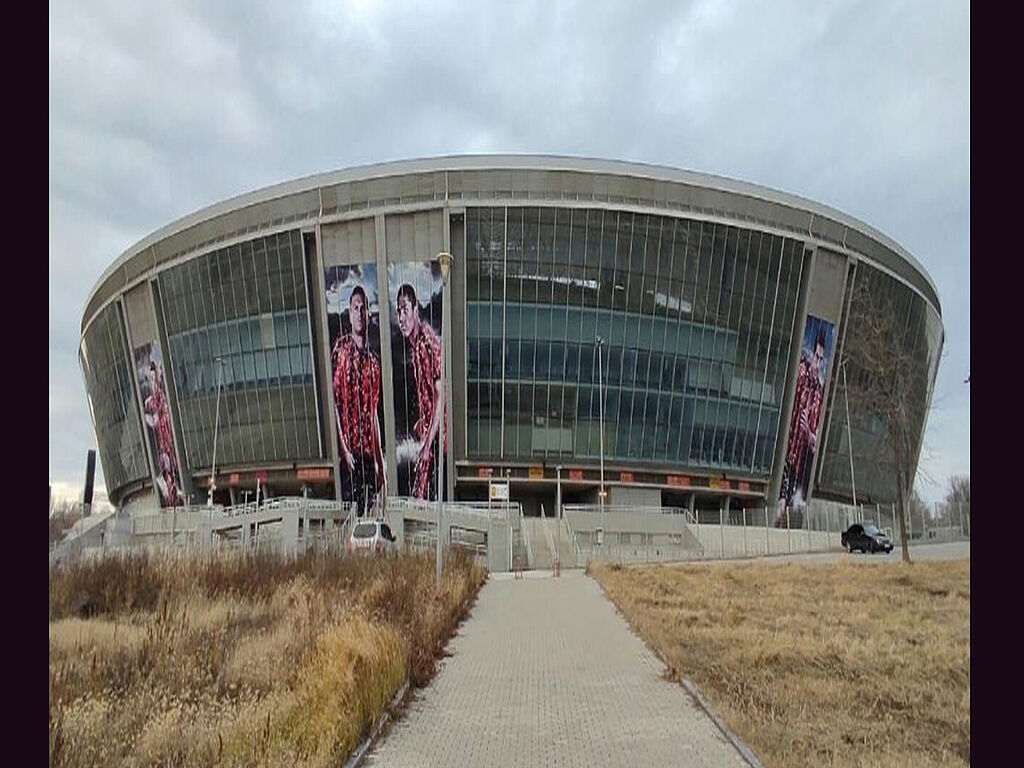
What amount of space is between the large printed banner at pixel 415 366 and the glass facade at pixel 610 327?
2885mm

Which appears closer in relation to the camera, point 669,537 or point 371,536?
point 371,536

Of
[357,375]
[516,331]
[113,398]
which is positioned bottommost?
[113,398]

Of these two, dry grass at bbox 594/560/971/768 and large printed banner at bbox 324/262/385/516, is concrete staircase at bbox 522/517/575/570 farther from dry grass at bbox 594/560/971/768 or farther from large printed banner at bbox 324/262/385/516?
dry grass at bbox 594/560/971/768

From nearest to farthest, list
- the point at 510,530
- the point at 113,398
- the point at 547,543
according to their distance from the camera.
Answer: the point at 510,530, the point at 547,543, the point at 113,398

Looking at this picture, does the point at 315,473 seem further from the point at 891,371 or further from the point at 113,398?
the point at 891,371

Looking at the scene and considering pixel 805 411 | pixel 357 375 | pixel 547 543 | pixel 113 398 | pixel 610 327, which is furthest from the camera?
pixel 113 398

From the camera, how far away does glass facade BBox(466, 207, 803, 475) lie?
5534cm

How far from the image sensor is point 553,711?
8172 millimetres

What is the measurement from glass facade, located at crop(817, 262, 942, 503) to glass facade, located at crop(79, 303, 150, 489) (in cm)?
6027

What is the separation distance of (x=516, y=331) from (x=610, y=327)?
6.98 m

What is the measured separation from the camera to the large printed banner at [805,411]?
61.5 m

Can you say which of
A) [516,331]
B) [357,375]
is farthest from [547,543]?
[357,375]

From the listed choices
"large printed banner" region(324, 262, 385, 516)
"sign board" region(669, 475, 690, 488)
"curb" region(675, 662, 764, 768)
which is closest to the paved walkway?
"curb" region(675, 662, 764, 768)

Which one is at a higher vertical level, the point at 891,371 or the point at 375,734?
the point at 891,371
